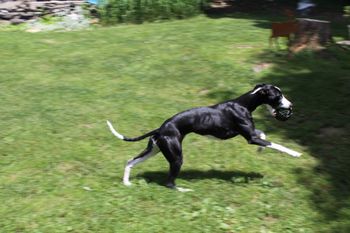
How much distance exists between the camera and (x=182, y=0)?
1662 cm

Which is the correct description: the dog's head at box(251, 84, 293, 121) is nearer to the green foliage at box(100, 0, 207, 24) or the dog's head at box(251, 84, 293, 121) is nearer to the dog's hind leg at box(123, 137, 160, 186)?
the dog's hind leg at box(123, 137, 160, 186)

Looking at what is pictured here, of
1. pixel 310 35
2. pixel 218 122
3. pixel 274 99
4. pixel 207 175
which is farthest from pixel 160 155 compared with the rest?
pixel 310 35

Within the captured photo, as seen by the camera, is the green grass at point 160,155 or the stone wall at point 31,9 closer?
the green grass at point 160,155

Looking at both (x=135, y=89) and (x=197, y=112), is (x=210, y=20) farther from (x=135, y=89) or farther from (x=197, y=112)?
(x=197, y=112)

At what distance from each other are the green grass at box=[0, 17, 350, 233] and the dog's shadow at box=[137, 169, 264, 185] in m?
0.01

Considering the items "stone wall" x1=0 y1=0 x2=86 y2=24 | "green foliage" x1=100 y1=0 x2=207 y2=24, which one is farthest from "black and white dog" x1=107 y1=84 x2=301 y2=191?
"stone wall" x1=0 y1=0 x2=86 y2=24

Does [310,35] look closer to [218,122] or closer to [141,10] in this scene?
[218,122]

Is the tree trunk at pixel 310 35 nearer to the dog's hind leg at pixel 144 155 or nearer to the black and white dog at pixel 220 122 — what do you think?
the black and white dog at pixel 220 122

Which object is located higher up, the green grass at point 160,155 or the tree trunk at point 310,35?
the tree trunk at point 310,35

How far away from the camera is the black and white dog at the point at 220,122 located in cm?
552

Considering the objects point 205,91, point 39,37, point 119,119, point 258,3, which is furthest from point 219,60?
point 258,3

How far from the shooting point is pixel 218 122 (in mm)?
5641

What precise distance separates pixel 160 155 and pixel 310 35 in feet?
18.0

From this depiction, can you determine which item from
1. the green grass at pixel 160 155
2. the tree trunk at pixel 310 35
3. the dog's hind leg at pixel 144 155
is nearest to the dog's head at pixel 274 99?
the green grass at pixel 160 155
